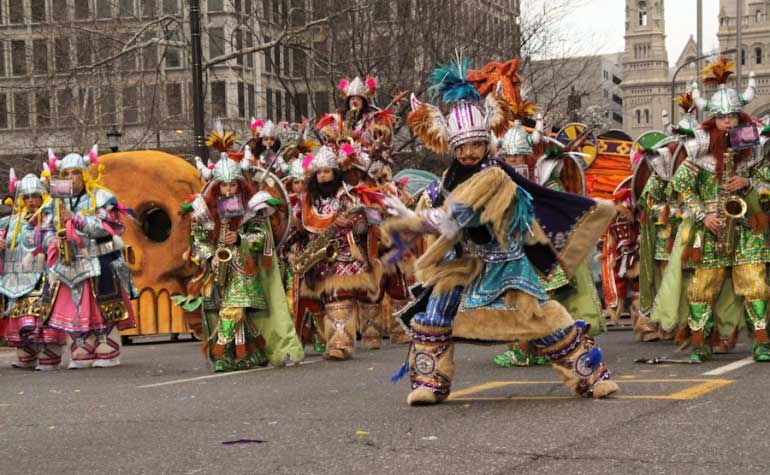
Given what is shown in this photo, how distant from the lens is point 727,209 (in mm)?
9875

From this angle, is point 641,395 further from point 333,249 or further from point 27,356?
point 27,356

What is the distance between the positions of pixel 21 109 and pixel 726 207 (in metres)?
34.3

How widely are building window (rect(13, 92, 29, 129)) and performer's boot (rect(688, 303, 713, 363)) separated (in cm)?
2320

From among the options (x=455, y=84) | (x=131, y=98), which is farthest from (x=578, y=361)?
(x=131, y=98)

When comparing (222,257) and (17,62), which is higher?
(17,62)

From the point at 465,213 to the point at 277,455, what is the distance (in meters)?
1.97

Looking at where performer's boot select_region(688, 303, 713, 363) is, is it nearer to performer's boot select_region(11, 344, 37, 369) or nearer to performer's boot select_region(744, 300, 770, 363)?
performer's boot select_region(744, 300, 770, 363)

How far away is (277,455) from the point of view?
611cm

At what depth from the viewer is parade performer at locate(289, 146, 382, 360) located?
1216 cm

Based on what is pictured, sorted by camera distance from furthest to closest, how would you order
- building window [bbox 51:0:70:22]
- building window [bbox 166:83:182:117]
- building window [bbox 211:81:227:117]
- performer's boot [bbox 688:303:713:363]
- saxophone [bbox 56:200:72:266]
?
building window [bbox 211:81:227:117] → building window [bbox 166:83:182:117] → building window [bbox 51:0:70:22] → saxophone [bbox 56:200:72:266] → performer's boot [bbox 688:303:713:363]

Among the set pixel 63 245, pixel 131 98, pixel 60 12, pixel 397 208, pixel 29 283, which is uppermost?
pixel 60 12

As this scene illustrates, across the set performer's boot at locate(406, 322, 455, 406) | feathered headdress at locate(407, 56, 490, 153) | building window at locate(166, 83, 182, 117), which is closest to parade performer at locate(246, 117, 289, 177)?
feathered headdress at locate(407, 56, 490, 153)

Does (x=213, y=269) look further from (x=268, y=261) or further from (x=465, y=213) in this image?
(x=465, y=213)

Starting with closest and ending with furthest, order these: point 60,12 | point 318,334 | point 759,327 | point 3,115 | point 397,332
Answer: point 759,327
point 318,334
point 397,332
point 60,12
point 3,115
